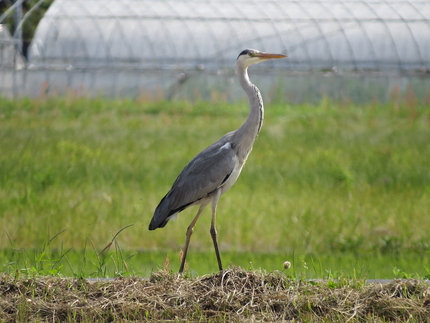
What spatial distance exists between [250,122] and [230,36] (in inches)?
513

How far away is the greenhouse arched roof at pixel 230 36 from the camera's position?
698 inches

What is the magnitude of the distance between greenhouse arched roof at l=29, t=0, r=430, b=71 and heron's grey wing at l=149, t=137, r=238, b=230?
40.0 ft

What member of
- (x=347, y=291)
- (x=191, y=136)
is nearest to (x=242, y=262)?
(x=347, y=291)

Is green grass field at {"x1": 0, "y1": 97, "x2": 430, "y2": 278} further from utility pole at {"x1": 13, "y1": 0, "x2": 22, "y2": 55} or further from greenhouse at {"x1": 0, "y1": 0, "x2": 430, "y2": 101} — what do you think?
Result: utility pole at {"x1": 13, "y1": 0, "x2": 22, "y2": 55}

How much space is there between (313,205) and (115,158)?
12.8 ft

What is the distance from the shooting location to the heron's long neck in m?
5.59

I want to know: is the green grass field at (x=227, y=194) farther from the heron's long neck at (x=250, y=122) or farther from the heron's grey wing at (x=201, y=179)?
the heron's long neck at (x=250, y=122)

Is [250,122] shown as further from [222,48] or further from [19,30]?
[19,30]

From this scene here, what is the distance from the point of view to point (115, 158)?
35.6ft

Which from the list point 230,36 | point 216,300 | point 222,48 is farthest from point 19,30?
point 216,300

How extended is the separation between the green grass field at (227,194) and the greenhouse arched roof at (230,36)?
3.06 m

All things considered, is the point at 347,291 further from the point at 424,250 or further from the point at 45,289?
the point at 424,250

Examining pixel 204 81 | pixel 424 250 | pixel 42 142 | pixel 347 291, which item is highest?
pixel 347 291

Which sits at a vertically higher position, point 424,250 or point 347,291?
point 347,291
